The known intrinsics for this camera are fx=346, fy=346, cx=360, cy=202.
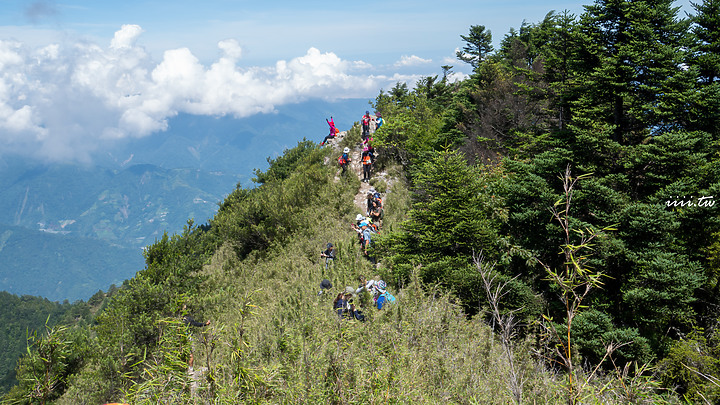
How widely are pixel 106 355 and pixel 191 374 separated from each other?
1102 cm

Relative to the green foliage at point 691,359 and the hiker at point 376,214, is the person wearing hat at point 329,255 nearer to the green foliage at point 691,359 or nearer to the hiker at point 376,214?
the hiker at point 376,214

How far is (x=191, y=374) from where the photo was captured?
2537 millimetres

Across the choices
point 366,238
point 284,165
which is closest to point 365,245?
point 366,238

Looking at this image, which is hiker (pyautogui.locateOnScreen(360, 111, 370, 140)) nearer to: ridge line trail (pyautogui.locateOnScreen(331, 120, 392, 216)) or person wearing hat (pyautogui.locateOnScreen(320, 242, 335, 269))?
ridge line trail (pyautogui.locateOnScreen(331, 120, 392, 216))

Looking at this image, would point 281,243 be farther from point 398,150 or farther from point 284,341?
point 284,341

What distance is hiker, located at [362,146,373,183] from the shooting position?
18750 mm

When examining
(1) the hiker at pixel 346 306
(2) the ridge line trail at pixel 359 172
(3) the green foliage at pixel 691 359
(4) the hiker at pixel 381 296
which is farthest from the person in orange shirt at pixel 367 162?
(3) the green foliage at pixel 691 359

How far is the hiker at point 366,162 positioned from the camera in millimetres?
18750

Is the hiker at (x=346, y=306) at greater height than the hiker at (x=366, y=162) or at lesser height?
lesser

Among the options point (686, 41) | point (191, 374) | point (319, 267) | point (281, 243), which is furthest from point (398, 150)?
point (191, 374)

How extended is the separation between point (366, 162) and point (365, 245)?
7.02 metres

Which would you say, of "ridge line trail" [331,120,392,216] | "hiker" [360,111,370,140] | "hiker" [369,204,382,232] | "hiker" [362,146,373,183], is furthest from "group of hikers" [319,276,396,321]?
"hiker" [360,111,370,140]

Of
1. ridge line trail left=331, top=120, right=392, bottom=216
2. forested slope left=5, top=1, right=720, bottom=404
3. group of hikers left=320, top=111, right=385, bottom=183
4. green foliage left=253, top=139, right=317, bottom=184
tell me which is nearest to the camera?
forested slope left=5, top=1, right=720, bottom=404

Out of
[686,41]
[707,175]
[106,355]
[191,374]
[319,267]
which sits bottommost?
[106,355]
